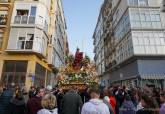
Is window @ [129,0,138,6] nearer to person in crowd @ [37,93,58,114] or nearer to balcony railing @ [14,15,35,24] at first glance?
balcony railing @ [14,15,35,24]

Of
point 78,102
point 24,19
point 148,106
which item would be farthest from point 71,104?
point 24,19

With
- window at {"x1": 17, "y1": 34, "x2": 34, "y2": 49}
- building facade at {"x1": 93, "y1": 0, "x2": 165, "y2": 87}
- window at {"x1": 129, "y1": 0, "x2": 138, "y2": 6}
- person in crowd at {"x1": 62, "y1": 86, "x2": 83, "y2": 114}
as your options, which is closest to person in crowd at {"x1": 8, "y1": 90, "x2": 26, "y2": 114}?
person in crowd at {"x1": 62, "y1": 86, "x2": 83, "y2": 114}

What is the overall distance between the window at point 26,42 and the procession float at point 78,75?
10.3m

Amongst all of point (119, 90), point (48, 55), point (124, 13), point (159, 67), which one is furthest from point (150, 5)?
point (119, 90)

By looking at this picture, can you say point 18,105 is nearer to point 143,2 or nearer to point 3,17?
point 3,17

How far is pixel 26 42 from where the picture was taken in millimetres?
25703

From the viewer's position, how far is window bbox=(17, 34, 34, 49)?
25.4 m

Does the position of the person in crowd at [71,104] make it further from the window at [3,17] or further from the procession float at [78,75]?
the window at [3,17]

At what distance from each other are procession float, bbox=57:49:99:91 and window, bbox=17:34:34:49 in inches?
405

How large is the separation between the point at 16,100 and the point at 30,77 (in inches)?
675

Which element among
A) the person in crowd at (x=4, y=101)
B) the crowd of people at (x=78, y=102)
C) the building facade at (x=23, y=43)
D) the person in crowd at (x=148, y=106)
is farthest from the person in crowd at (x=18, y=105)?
the building facade at (x=23, y=43)

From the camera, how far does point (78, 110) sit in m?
6.54

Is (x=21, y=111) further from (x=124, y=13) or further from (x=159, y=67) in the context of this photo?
(x=124, y=13)

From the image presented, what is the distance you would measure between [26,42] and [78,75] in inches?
498
